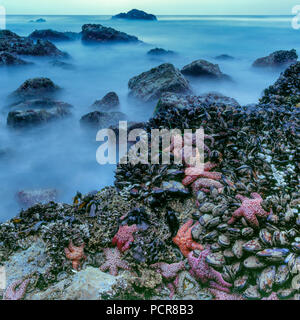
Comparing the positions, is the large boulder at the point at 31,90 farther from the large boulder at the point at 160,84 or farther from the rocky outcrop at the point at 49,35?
the rocky outcrop at the point at 49,35

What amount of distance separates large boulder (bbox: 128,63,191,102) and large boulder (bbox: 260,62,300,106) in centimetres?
274

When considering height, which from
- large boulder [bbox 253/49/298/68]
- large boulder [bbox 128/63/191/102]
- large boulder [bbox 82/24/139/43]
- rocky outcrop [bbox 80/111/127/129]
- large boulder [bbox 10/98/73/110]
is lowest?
rocky outcrop [bbox 80/111/127/129]

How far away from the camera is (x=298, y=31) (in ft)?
69.2

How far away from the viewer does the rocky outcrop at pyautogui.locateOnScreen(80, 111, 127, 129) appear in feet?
25.3

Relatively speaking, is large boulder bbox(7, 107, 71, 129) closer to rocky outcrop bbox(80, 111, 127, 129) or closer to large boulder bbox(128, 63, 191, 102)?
rocky outcrop bbox(80, 111, 127, 129)

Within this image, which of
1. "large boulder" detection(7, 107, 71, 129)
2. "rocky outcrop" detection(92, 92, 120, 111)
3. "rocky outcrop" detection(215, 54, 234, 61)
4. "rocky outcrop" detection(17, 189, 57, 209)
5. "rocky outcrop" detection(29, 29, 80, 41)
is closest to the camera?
"rocky outcrop" detection(17, 189, 57, 209)

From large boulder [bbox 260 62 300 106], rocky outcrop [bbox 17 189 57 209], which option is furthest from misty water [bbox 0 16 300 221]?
large boulder [bbox 260 62 300 106]

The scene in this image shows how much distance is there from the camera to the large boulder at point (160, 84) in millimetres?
8734

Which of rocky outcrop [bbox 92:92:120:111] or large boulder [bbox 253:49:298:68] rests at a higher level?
large boulder [bbox 253:49:298:68]

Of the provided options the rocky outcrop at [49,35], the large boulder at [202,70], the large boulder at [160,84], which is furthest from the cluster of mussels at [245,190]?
the rocky outcrop at [49,35]

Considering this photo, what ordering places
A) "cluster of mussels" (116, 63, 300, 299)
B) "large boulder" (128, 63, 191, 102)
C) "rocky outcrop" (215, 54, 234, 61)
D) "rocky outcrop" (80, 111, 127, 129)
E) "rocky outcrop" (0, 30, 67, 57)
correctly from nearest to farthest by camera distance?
"cluster of mussels" (116, 63, 300, 299) < "rocky outcrop" (80, 111, 127, 129) < "large boulder" (128, 63, 191, 102) < "rocky outcrop" (0, 30, 67, 57) < "rocky outcrop" (215, 54, 234, 61)

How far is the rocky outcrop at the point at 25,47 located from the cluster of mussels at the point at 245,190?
13995mm

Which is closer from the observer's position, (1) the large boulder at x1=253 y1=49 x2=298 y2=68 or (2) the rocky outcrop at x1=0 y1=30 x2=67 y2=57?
(1) the large boulder at x1=253 y1=49 x2=298 y2=68
